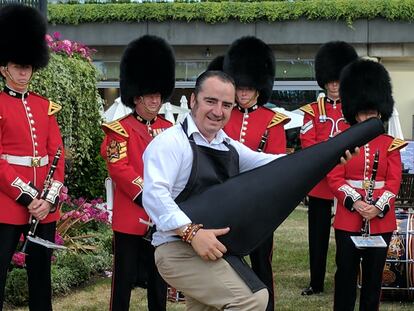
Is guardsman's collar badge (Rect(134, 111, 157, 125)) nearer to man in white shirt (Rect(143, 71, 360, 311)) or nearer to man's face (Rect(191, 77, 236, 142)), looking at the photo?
man in white shirt (Rect(143, 71, 360, 311))

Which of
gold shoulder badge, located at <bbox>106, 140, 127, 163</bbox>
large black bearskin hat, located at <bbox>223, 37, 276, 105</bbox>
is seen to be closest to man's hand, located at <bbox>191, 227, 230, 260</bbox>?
gold shoulder badge, located at <bbox>106, 140, 127, 163</bbox>

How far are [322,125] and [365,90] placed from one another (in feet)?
3.33

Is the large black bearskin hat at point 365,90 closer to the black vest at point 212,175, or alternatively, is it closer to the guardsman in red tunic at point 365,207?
the guardsman in red tunic at point 365,207

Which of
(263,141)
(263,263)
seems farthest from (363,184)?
(263,263)

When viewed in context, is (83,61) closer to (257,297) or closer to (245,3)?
(257,297)

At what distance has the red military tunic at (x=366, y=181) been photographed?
4812 millimetres

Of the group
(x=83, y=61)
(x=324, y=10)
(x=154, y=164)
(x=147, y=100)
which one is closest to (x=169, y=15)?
(x=324, y=10)

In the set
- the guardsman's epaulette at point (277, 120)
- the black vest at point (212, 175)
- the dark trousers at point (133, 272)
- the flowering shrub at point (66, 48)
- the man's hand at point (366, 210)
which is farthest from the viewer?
the flowering shrub at point (66, 48)

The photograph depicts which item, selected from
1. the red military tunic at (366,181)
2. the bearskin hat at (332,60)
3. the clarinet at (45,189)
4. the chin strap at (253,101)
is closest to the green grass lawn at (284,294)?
the red military tunic at (366,181)

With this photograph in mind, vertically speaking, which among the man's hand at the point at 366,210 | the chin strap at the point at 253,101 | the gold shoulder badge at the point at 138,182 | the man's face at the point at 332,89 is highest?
the man's face at the point at 332,89

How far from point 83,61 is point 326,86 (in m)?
2.98

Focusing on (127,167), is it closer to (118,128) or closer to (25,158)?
(118,128)

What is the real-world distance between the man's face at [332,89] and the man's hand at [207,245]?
3.20 metres

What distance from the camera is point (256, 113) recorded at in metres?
5.30
